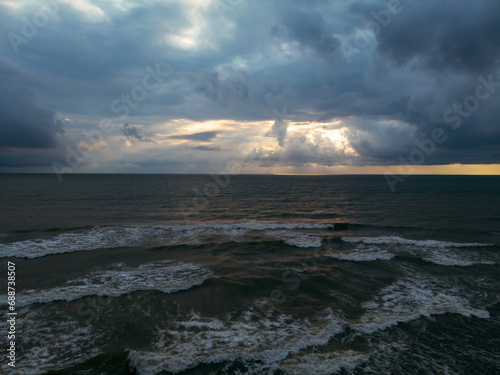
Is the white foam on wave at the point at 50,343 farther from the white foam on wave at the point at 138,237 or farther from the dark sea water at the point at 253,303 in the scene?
the white foam on wave at the point at 138,237

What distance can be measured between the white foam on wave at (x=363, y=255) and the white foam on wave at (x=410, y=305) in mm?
3719

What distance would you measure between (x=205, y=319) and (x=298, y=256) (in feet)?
29.5

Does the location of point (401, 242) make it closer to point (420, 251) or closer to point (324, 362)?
point (420, 251)

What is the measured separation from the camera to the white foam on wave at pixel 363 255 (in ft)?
54.6

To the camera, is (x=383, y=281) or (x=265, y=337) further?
(x=383, y=281)

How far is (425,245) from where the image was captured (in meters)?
19.9

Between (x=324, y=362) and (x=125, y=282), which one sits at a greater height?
(x=324, y=362)

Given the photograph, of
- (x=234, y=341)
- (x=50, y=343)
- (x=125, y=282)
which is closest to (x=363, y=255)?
(x=234, y=341)

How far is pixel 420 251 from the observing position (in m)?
18.4

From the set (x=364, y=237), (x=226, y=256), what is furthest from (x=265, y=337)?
(x=364, y=237)

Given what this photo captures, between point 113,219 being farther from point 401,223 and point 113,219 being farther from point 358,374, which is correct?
point 401,223

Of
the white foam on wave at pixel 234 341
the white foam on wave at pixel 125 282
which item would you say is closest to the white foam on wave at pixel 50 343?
the white foam on wave at pixel 234 341

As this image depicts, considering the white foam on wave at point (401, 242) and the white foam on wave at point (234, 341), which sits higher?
the white foam on wave at point (401, 242)

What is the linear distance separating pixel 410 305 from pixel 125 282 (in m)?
12.9
